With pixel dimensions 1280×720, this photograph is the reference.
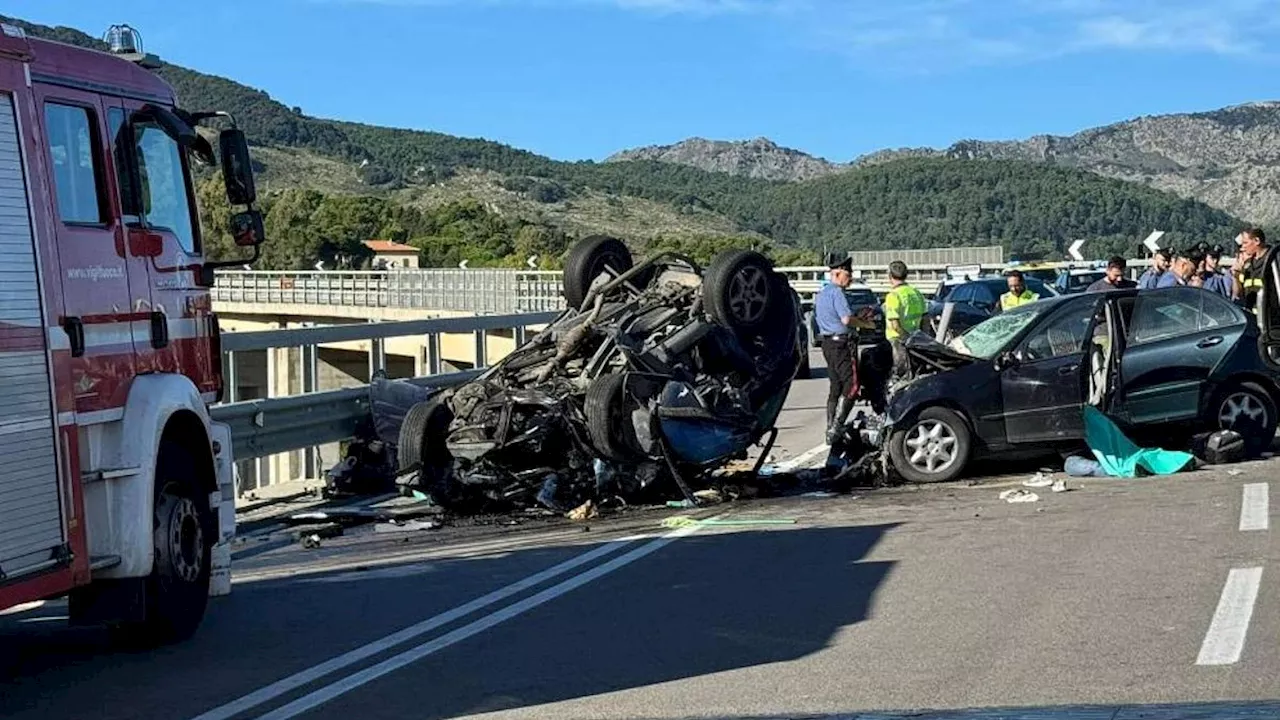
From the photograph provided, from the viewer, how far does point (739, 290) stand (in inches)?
572

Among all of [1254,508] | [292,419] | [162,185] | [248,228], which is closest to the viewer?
[162,185]

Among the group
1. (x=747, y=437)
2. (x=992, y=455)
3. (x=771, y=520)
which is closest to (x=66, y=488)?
(x=771, y=520)

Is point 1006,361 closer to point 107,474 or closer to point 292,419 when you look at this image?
point 292,419

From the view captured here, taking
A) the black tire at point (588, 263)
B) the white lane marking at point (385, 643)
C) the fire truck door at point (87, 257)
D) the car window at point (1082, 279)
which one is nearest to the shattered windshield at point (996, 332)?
the black tire at point (588, 263)

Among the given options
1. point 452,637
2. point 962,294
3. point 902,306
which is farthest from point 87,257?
point 962,294

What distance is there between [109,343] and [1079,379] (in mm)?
8637

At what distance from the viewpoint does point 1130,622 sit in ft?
27.7

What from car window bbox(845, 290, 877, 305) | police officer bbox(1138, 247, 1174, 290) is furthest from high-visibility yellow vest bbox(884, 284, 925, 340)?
car window bbox(845, 290, 877, 305)

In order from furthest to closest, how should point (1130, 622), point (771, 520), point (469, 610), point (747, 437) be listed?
point (747, 437)
point (771, 520)
point (469, 610)
point (1130, 622)

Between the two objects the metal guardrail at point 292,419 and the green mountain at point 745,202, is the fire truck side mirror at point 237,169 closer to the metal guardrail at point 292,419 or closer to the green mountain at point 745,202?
the metal guardrail at point 292,419

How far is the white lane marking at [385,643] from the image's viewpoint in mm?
7348

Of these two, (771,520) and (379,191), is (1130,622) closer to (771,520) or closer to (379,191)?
(771,520)

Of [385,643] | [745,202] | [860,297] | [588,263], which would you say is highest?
[588,263]

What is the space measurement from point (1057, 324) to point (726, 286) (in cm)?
279
